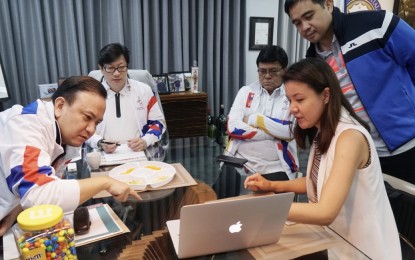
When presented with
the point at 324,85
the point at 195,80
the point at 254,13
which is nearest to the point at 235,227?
the point at 324,85

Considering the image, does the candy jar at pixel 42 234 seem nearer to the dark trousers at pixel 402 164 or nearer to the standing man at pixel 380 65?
the standing man at pixel 380 65

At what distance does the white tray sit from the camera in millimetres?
1404

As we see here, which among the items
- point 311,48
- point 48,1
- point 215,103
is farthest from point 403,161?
point 48,1

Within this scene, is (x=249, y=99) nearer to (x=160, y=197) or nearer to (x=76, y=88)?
(x=160, y=197)

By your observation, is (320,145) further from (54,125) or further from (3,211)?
(3,211)

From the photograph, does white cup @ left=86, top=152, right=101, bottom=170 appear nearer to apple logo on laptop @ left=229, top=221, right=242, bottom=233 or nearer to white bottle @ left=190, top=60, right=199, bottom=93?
apple logo on laptop @ left=229, top=221, right=242, bottom=233

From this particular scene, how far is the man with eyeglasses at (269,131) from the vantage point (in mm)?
2160

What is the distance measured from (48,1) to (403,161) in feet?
11.1

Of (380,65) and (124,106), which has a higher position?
(380,65)

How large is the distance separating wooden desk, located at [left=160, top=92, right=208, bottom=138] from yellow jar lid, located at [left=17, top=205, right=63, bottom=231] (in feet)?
8.91

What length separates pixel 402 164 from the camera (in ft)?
5.38

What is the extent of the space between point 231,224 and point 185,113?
2841mm

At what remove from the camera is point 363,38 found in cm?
161

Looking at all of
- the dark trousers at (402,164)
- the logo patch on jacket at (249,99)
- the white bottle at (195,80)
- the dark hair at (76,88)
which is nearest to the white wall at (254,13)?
the white bottle at (195,80)
